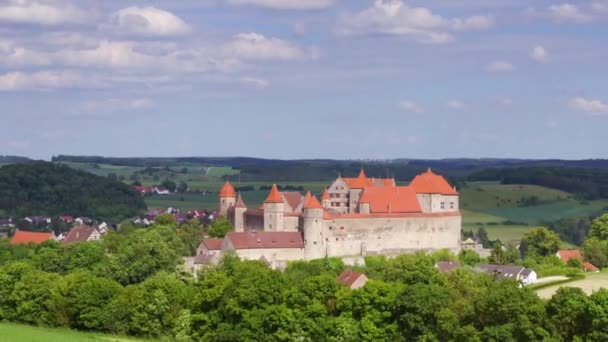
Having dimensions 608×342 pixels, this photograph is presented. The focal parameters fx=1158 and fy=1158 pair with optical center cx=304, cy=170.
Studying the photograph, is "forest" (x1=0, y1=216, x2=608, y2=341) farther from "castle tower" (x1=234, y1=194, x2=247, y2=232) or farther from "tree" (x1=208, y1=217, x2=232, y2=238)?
"castle tower" (x1=234, y1=194, x2=247, y2=232)

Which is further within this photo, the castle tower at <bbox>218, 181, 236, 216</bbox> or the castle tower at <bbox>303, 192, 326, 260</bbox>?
the castle tower at <bbox>218, 181, 236, 216</bbox>

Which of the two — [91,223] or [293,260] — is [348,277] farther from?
[91,223]

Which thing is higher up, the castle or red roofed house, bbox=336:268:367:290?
the castle

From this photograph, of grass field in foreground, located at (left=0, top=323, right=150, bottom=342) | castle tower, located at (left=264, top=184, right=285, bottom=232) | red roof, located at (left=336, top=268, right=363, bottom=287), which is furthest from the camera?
castle tower, located at (left=264, top=184, right=285, bottom=232)

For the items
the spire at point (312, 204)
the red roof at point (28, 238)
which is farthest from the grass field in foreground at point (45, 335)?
the red roof at point (28, 238)

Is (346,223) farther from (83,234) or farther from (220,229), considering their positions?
(83,234)

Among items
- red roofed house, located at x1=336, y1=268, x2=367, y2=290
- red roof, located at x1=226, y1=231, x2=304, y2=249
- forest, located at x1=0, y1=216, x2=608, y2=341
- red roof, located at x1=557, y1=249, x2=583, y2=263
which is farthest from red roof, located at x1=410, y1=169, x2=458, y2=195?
red roofed house, located at x1=336, y1=268, x2=367, y2=290
